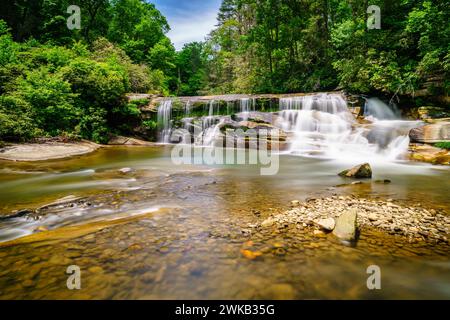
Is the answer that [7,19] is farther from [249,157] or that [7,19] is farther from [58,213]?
[58,213]

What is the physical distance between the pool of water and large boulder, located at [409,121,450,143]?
189 inches

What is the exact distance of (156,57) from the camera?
2991cm

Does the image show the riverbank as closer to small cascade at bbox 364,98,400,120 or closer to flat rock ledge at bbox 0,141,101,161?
flat rock ledge at bbox 0,141,101,161

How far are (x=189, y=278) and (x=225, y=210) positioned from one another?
1.99m

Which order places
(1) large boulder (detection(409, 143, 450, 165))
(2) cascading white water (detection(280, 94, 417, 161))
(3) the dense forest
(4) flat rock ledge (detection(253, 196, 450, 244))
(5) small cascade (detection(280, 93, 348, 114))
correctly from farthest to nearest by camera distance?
(5) small cascade (detection(280, 93, 348, 114))
(3) the dense forest
(2) cascading white water (detection(280, 94, 417, 161))
(1) large boulder (detection(409, 143, 450, 165))
(4) flat rock ledge (detection(253, 196, 450, 244))

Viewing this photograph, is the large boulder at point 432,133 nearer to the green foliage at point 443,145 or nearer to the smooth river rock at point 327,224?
the green foliage at point 443,145

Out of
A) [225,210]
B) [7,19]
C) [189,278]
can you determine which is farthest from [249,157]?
[7,19]

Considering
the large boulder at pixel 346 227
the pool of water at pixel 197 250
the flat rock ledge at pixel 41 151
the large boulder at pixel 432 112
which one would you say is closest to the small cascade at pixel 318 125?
the large boulder at pixel 432 112

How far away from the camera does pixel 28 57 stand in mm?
15000

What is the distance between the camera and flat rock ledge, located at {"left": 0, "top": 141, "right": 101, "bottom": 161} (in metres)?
9.66

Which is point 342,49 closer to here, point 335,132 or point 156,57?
point 335,132

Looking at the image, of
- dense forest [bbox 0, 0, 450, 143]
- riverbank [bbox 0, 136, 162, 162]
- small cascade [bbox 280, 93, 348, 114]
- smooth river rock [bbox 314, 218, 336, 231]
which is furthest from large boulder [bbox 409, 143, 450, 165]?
riverbank [bbox 0, 136, 162, 162]

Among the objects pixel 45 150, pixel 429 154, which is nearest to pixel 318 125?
pixel 429 154

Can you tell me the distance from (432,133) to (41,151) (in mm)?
15530
